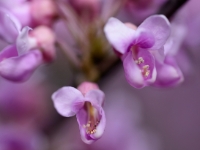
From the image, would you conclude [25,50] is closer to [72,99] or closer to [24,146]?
[72,99]

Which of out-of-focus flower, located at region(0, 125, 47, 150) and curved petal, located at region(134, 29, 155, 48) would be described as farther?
out-of-focus flower, located at region(0, 125, 47, 150)

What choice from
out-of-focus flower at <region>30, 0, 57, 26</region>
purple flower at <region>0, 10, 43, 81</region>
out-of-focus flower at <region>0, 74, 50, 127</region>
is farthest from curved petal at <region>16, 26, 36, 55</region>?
out-of-focus flower at <region>0, 74, 50, 127</region>

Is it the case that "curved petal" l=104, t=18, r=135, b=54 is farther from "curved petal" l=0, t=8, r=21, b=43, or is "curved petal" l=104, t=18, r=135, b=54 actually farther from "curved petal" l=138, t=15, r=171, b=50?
"curved petal" l=0, t=8, r=21, b=43

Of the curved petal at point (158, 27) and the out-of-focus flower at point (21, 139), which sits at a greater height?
the curved petal at point (158, 27)

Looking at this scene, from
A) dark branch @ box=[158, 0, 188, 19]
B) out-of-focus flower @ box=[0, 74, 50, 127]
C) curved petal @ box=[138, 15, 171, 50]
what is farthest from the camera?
out-of-focus flower @ box=[0, 74, 50, 127]

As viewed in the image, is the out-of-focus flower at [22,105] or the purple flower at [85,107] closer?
the purple flower at [85,107]

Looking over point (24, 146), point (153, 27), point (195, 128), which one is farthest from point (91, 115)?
point (195, 128)

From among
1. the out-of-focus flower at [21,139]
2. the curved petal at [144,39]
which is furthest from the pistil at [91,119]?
the out-of-focus flower at [21,139]

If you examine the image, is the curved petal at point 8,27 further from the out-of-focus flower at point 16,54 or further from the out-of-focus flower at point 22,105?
the out-of-focus flower at point 22,105

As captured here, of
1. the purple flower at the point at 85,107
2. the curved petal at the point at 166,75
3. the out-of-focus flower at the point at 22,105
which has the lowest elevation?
the out-of-focus flower at the point at 22,105
